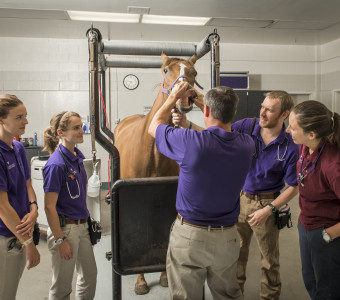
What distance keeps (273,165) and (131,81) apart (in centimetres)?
527

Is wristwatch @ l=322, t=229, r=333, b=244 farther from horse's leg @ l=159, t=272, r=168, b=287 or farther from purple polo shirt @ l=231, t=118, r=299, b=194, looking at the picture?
horse's leg @ l=159, t=272, r=168, b=287

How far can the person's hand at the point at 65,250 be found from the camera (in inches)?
62.5

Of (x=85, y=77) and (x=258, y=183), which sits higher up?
(x=85, y=77)

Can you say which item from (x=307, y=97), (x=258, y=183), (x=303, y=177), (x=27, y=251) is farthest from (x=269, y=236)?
(x=307, y=97)

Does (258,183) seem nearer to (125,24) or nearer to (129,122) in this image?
(129,122)

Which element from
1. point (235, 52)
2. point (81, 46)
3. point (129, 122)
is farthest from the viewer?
point (235, 52)

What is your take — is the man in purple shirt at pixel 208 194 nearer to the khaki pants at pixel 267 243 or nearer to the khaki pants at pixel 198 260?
the khaki pants at pixel 198 260

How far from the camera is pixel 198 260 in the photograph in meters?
1.36

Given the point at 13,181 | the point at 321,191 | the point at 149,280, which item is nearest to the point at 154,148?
the point at 13,181

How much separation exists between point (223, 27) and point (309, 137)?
4894mm

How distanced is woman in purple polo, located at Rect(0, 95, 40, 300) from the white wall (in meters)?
5.26

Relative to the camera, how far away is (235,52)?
281 inches

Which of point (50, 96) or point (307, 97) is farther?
point (307, 97)

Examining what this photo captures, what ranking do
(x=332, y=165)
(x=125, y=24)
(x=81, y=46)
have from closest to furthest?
1. (x=332, y=165)
2. (x=125, y=24)
3. (x=81, y=46)
